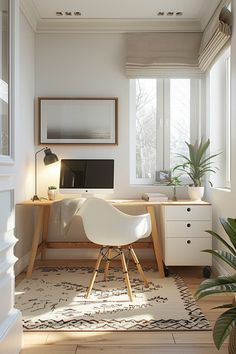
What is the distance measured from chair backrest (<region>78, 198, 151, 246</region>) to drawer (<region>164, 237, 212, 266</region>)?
2.37 feet

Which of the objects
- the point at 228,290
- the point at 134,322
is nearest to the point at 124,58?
the point at 134,322

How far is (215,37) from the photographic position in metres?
3.51

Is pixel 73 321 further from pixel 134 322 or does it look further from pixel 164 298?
pixel 164 298

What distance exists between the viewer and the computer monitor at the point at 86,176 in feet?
13.4

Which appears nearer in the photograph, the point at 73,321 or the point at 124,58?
the point at 73,321

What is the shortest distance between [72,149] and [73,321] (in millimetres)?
2147

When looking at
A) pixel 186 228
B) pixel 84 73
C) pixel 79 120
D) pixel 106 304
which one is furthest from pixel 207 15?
pixel 106 304

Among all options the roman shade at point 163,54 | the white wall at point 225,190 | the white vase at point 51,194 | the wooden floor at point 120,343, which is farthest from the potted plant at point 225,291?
the roman shade at point 163,54

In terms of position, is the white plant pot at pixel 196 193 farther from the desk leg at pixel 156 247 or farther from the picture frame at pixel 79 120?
the picture frame at pixel 79 120

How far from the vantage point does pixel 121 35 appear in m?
4.37

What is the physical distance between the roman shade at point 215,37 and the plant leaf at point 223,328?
2292 mm

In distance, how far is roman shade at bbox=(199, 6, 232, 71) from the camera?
10.6ft

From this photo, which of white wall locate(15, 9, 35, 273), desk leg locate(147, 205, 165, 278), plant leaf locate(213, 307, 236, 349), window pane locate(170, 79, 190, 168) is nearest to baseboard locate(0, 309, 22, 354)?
plant leaf locate(213, 307, 236, 349)

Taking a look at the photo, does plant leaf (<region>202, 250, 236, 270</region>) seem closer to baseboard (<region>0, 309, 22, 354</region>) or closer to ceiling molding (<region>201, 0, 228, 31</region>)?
baseboard (<region>0, 309, 22, 354</region>)
